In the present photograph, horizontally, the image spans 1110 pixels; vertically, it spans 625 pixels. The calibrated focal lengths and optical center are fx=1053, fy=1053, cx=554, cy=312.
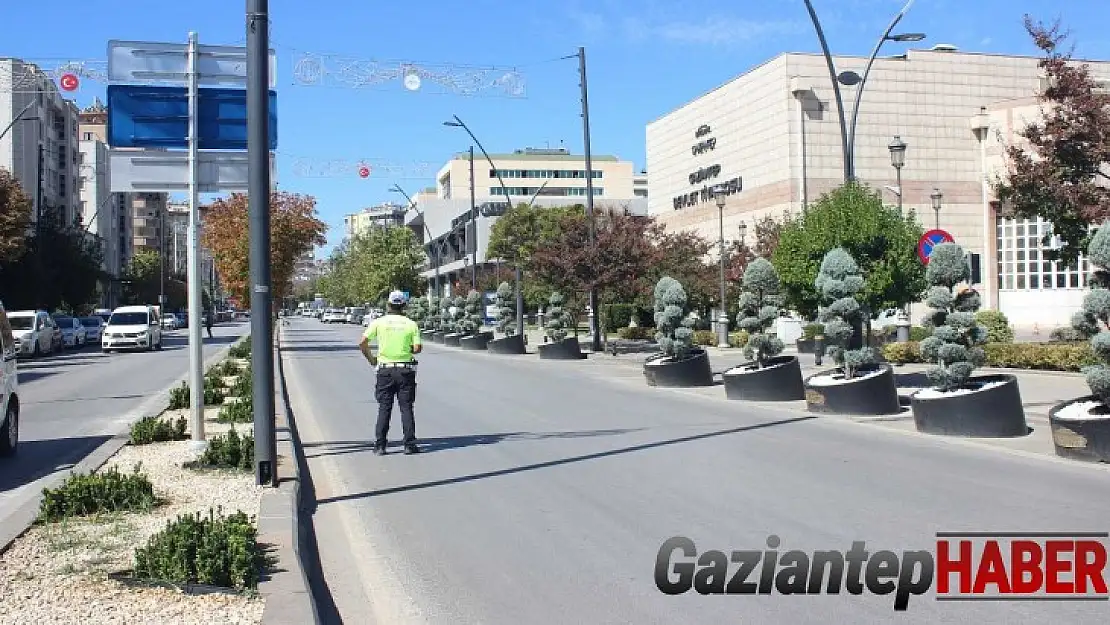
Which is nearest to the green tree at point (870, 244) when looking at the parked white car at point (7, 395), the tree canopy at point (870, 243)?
the tree canopy at point (870, 243)

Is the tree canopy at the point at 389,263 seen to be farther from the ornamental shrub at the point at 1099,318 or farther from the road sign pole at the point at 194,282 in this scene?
the ornamental shrub at the point at 1099,318

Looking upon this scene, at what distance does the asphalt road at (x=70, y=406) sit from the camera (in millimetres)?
11266

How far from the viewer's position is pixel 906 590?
6.14 meters

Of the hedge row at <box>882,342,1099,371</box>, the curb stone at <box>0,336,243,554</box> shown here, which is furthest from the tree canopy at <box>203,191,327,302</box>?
the hedge row at <box>882,342,1099,371</box>

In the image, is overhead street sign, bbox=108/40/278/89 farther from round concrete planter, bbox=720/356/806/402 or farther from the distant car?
the distant car

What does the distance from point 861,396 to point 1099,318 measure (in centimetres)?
473

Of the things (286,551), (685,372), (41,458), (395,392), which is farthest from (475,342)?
(286,551)

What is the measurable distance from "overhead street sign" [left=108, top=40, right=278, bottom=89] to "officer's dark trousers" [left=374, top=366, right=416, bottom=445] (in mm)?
3407

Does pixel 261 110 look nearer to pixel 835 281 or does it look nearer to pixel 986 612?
pixel 986 612

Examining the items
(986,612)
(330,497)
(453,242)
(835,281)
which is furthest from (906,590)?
(453,242)

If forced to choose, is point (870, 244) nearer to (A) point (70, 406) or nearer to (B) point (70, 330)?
(A) point (70, 406)

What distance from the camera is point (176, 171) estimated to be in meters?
10.9

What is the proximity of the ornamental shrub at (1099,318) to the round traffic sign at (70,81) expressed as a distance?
31.5 m

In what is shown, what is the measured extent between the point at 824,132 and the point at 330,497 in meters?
46.3
